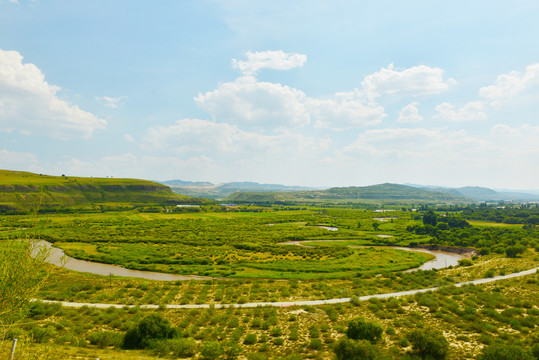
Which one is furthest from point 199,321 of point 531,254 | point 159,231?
point 159,231

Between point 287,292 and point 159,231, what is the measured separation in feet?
275

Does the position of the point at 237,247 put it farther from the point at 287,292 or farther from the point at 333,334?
the point at 333,334

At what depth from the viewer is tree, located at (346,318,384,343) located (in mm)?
25016

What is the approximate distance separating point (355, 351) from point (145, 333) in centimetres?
1900

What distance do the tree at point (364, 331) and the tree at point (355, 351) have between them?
8.93 ft

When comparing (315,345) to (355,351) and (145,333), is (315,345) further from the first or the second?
(145,333)

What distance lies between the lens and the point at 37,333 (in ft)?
74.4

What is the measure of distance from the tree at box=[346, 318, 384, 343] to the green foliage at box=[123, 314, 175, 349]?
57.9 ft

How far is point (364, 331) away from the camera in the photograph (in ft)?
82.1

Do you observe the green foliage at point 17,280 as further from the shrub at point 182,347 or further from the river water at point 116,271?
the river water at point 116,271

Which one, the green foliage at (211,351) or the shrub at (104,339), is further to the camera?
the shrub at (104,339)

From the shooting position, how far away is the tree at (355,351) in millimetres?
21094

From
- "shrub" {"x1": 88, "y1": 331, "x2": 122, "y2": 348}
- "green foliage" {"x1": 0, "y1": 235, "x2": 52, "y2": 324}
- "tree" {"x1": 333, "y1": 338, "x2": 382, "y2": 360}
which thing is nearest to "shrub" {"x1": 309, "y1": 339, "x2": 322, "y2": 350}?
"tree" {"x1": 333, "y1": 338, "x2": 382, "y2": 360}

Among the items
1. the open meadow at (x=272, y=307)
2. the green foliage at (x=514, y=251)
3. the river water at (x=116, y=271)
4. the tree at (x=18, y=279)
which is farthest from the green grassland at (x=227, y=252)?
the tree at (x=18, y=279)
